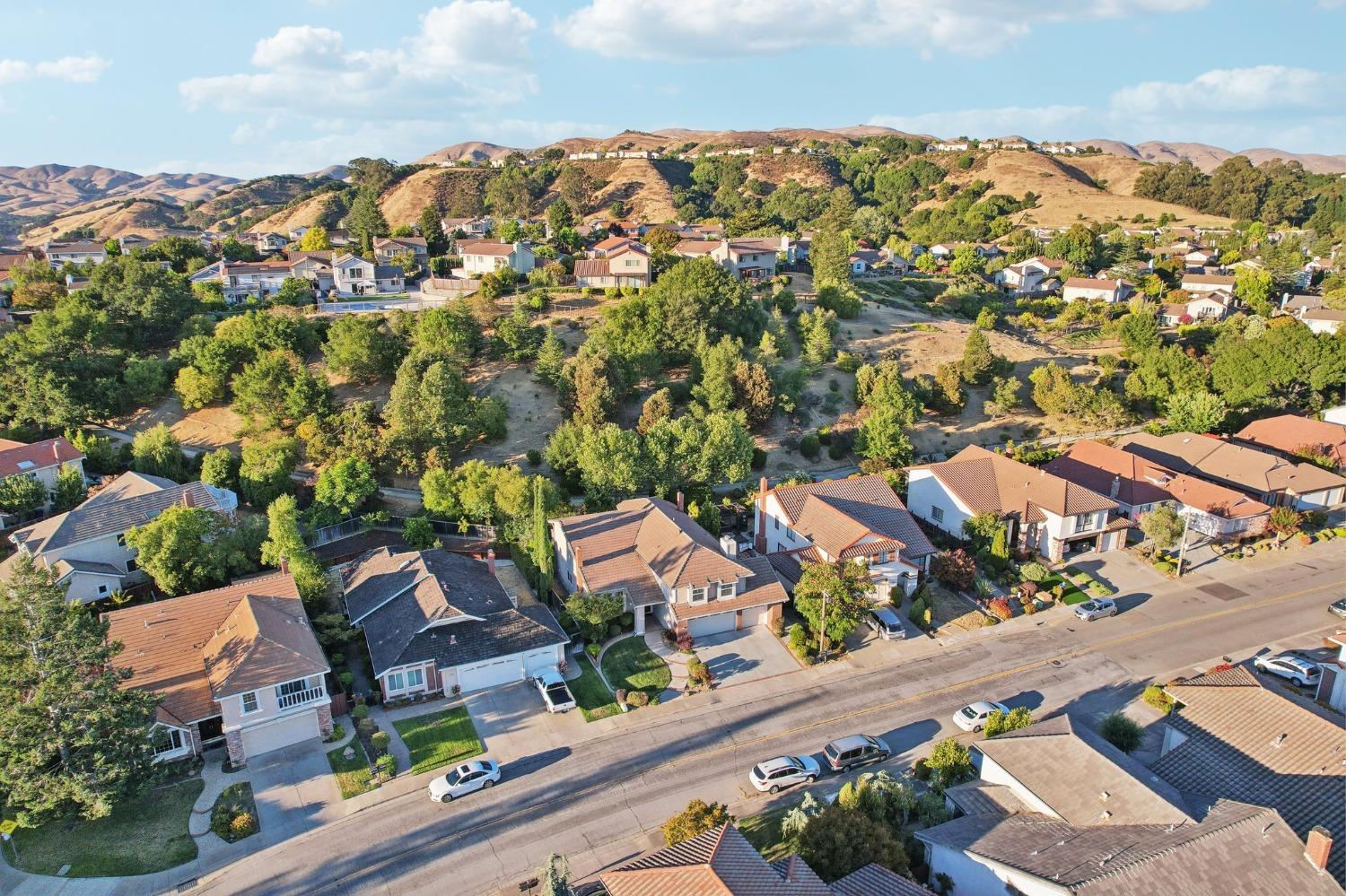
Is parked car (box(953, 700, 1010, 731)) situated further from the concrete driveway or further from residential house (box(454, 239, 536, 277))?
residential house (box(454, 239, 536, 277))

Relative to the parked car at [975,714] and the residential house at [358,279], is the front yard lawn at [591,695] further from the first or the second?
the residential house at [358,279]

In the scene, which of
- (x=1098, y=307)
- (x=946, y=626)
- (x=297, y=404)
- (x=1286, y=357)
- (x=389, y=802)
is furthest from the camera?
(x=1098, y=307)

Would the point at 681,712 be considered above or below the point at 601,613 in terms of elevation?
below

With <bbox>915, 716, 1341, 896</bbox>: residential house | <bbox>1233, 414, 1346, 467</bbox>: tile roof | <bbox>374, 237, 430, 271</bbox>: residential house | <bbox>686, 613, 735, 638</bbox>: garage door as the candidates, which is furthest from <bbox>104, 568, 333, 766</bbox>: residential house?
<bbox>374, 237, 430, 271</bbox>: residential house

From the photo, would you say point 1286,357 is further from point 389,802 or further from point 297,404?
point 297,404

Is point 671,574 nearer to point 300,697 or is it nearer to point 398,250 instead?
point 300,697

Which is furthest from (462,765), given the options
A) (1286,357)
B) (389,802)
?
(1286,357)
